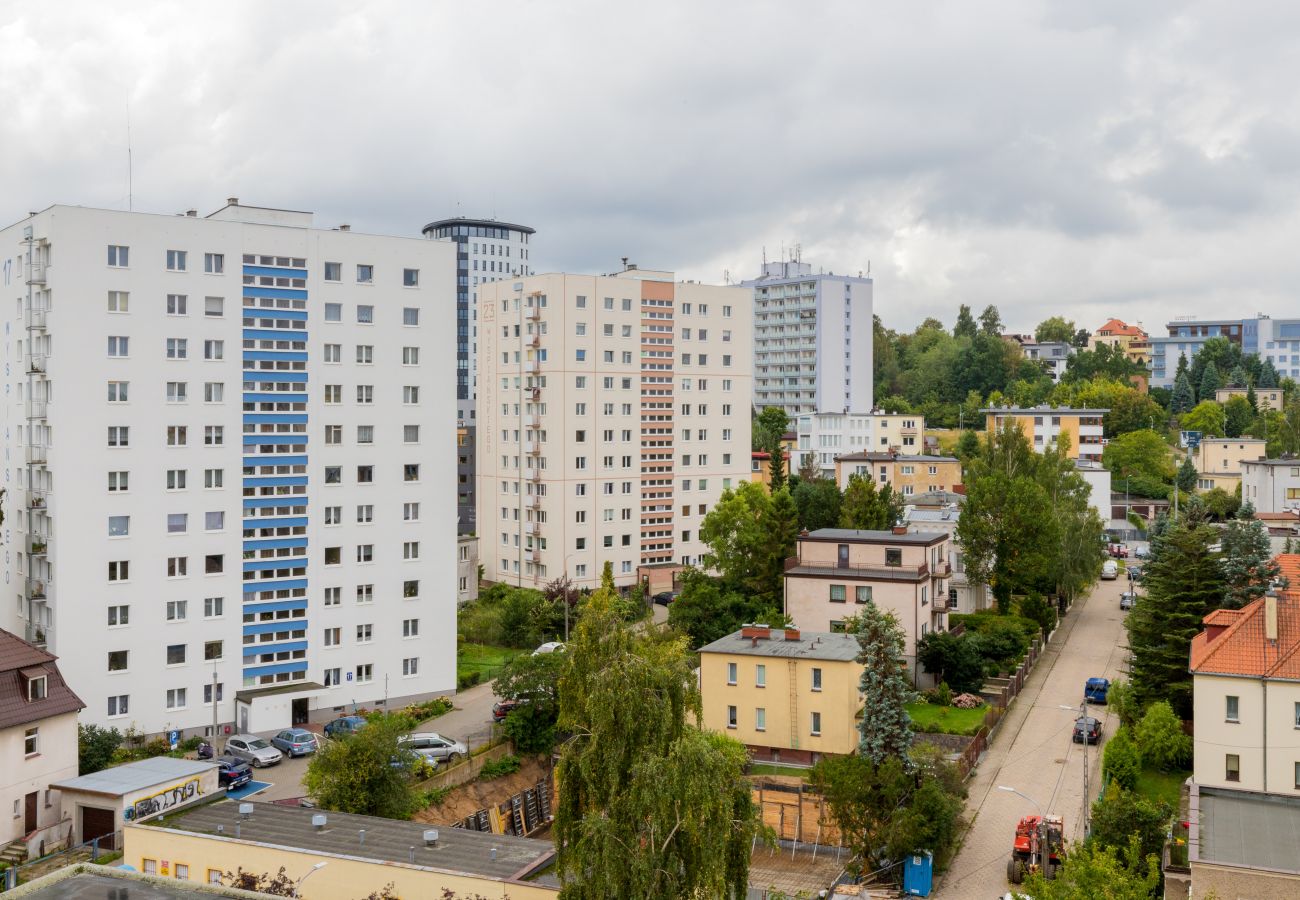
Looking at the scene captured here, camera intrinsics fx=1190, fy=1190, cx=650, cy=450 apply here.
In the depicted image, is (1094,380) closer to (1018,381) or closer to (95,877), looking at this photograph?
(1018,381)

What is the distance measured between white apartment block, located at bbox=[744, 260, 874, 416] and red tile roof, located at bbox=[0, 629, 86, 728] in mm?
116705

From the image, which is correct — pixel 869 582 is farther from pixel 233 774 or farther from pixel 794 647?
pixel 233 774

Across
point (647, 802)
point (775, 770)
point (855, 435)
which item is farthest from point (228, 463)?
point (855, 435)

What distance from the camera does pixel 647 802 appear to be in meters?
22.3

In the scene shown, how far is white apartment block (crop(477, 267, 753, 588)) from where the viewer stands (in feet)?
262

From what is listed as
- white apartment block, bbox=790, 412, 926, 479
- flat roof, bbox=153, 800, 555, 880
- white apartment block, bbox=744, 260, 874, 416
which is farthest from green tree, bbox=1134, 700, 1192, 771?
white apartment block, bbox=744, 260, 874, 416

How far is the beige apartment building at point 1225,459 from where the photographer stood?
4323 inches

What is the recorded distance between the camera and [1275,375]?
156125 mm

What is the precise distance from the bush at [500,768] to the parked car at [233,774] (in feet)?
28.3

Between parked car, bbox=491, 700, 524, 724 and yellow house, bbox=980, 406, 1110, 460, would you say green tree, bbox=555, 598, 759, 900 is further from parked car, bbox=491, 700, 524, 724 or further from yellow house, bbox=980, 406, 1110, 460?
yellow house, bbox=980, 406, 1110, 460

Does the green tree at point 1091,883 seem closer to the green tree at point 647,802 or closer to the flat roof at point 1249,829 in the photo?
the flat roof at point 1249,829

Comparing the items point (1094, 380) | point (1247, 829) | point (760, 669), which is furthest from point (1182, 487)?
point (1247, 829)

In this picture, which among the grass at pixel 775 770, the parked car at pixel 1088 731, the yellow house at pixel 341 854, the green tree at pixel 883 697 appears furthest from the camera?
the parked car at pixel 1088 731

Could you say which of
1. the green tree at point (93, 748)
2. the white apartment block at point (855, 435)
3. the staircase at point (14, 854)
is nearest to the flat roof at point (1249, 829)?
the staircase at point (14, 854)
